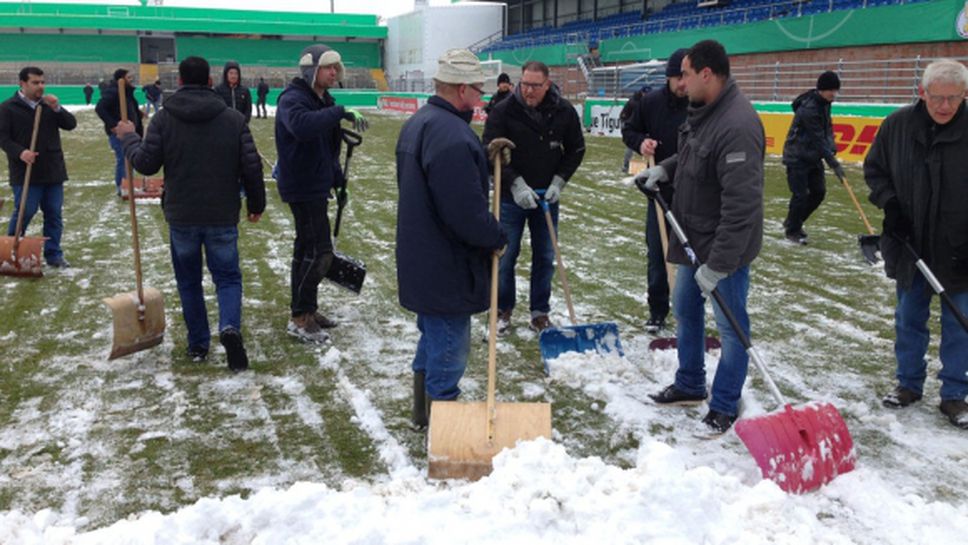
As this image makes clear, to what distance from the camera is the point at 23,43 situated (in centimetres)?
5716

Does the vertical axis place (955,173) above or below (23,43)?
below

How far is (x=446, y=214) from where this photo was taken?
3428 mm

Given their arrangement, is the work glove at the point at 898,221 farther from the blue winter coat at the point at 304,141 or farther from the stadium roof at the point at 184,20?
the stadium roof at the point at 184,20

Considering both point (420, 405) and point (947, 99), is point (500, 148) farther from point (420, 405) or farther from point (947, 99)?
point (947, 99)

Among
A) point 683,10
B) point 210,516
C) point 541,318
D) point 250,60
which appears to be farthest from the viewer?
point 250,60

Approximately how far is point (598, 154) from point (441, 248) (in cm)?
1571

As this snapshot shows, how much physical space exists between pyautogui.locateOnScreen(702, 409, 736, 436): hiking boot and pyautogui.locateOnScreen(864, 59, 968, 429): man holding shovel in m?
1.06

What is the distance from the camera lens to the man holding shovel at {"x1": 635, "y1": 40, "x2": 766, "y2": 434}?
3.65 metres

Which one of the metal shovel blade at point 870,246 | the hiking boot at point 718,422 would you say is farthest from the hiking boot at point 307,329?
the metal shovel blade at point 870,246

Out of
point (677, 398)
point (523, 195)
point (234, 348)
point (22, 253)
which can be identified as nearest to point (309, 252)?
point (234, 348)

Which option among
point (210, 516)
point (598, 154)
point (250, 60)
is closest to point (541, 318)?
point (210, 516)

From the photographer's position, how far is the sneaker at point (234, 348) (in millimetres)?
4824

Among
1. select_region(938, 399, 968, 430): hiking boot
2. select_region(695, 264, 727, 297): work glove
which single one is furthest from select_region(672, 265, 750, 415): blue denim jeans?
select_region(938, 399, 968, 430): hiking boot

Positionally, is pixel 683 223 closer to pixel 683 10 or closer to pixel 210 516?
pixel 210 516
